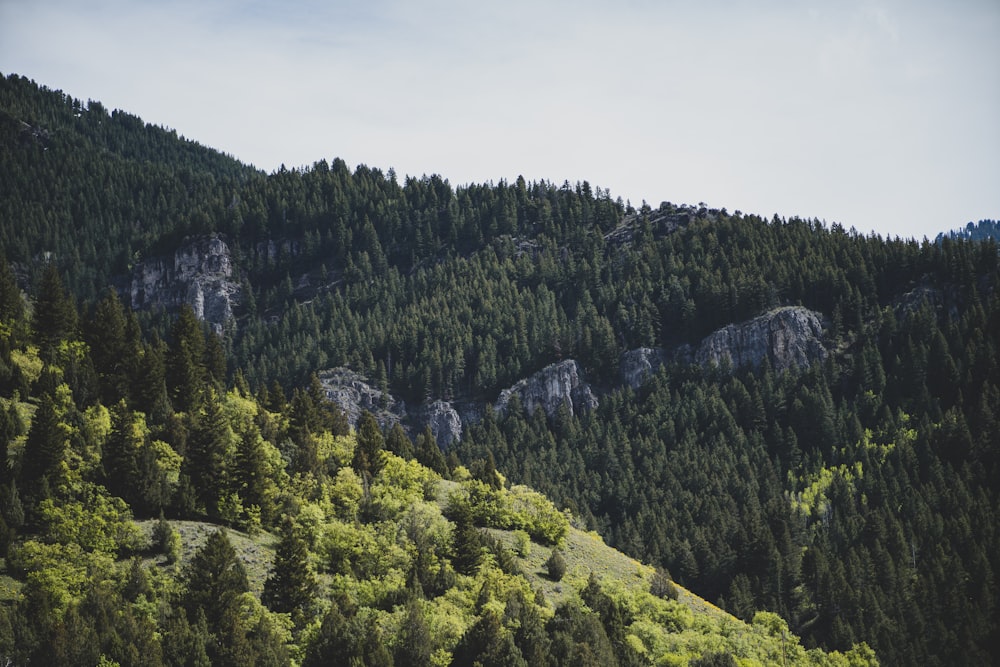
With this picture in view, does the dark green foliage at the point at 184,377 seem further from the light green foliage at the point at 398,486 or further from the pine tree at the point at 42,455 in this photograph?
the pine tree at the point at 42,455

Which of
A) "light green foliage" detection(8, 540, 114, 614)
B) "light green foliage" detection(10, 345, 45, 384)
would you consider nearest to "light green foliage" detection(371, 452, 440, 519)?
"light green foliage" detection(8, 540, 114, 614)

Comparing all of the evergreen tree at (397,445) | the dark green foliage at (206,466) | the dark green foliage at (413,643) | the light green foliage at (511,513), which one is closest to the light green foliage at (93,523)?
the dark green foliage at (206,466)

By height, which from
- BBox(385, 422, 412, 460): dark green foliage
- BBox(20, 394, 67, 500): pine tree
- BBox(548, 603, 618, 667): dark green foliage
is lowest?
BBox(548, 603, 618, 667): dark green foliage

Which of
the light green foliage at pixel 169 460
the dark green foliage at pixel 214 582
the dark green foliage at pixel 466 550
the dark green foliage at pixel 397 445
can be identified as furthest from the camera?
the dark green foliage at pixel 397 445

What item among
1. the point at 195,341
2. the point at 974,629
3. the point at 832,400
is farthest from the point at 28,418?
the point at 832,400

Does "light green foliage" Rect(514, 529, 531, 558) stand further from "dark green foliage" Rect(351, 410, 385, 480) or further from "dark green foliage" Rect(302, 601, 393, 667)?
"dark green foliage" Rect(302, 601, 393, 667)

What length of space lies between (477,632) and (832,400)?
133090 millimetres

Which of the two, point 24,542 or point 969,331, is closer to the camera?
point 24,542

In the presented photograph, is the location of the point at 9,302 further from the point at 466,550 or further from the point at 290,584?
the point at 466,550

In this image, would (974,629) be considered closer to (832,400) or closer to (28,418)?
(832,400)

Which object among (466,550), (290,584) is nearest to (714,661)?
(466,550)

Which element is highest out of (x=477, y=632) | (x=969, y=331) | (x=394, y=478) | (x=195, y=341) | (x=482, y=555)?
(x=969, y=331)

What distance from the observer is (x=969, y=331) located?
7480 inches

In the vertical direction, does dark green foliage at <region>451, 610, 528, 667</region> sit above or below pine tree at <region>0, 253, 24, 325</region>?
below
